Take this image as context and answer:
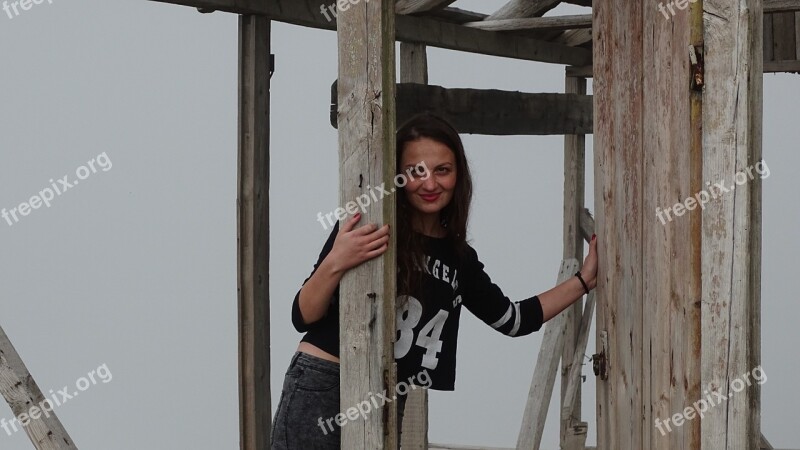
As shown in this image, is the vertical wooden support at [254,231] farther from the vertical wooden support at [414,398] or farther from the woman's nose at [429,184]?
the woman's nose at [429,184]

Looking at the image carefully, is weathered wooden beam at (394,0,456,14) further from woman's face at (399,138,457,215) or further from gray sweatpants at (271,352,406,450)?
gray sweatpants at (271,352,406,450)

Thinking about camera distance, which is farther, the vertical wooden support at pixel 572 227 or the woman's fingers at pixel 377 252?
the vertical wooden support at pixel 572 227

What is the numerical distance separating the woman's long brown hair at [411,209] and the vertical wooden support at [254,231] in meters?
1.98

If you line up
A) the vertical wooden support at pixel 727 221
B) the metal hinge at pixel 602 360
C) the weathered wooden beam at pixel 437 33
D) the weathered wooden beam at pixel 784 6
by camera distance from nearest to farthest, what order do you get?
the vertical wooden support at pixel 727 221 → the metal hinge at pixel 602 360 → the weathered wooden beam at pixel 437 33 → the weathered wooden beam at pixel 784 6

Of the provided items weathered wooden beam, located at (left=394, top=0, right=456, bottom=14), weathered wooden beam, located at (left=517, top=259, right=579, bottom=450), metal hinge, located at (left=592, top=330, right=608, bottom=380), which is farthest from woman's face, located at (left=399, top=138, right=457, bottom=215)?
weathered wooden beam, located at (left=517, top=259, right=579, bottom=450)

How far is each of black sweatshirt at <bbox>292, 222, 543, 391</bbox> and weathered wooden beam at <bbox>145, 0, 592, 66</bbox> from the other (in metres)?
2.07

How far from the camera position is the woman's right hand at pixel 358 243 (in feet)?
11.5

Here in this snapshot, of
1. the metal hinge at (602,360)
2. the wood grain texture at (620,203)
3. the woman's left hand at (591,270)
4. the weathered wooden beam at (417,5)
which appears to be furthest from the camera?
the weathered wooden beam at (417,5)

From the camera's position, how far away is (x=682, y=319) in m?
3.37

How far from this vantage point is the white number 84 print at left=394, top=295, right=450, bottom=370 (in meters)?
3.81

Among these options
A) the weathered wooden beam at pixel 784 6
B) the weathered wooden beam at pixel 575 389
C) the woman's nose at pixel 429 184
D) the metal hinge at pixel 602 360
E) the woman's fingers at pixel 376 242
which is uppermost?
the weathered wooden beam at pixel 784 6

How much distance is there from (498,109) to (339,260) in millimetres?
3290

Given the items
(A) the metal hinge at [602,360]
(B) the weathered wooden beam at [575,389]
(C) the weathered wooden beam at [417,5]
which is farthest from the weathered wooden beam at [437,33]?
(A) the metal hinge at [602,360]
